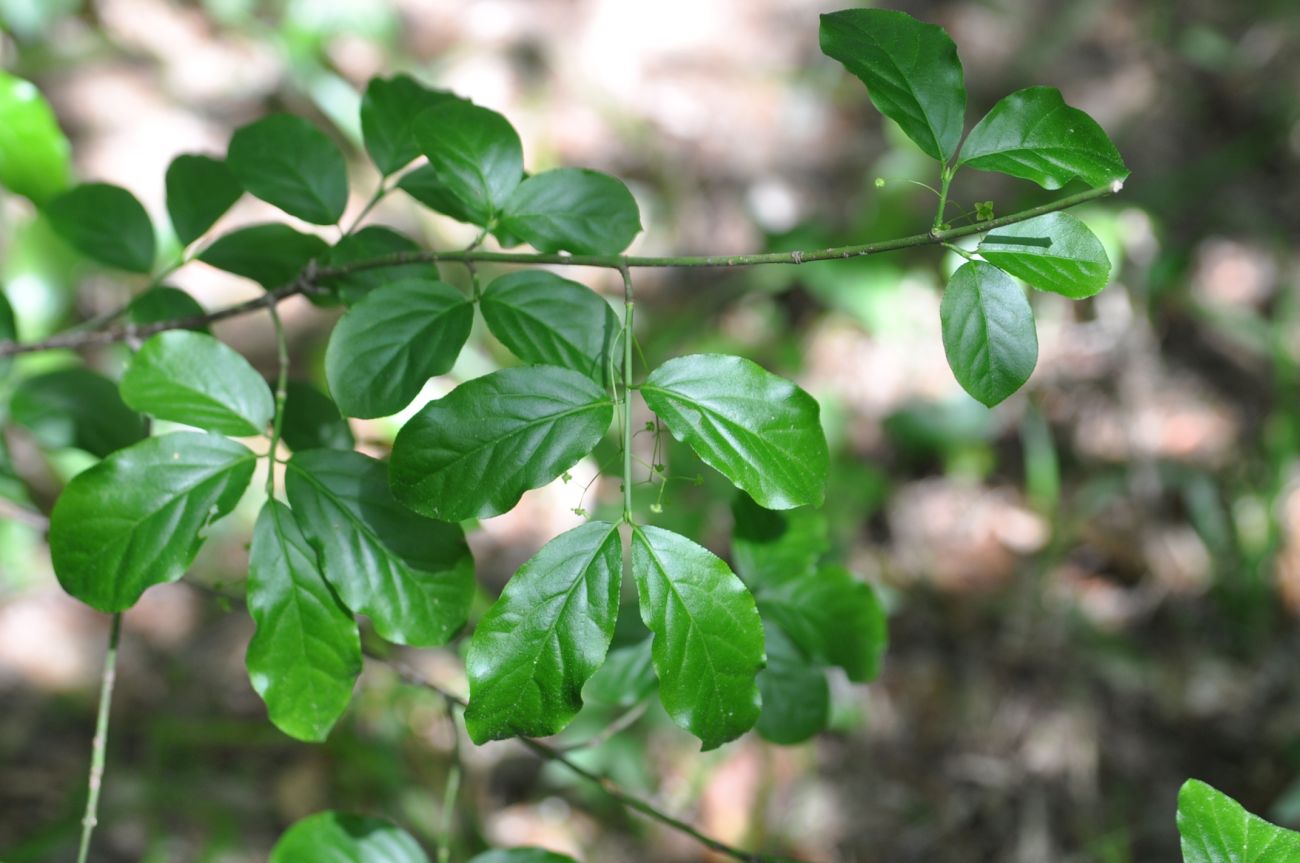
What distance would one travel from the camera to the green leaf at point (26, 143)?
133 cm

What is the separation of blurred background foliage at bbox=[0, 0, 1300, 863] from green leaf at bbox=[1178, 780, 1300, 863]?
2.78 feet

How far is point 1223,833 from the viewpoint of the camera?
33.1 inches

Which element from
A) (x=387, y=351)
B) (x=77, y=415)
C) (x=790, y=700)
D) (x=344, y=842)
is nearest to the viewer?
(x=387, y=351)

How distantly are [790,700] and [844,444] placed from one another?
1635 mm

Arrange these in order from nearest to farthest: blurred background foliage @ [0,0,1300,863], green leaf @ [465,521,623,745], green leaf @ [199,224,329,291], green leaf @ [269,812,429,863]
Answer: green leaf @ [465,521,623,745] < green leaf @ [269,812,429,863] < green leaf @ [199,224,329,291] < blurred background foliage @ [0,0,1300,863]

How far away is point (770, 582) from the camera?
3.97ft

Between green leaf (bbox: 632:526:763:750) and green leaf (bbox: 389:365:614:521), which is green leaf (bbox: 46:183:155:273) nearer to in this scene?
green leaf (bbox: 389:365:614:521)

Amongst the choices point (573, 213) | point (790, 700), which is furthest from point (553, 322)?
point (790, 700)

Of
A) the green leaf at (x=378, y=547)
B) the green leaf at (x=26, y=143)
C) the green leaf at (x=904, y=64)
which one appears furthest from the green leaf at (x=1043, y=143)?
the green leaf at (x=26, y=143)

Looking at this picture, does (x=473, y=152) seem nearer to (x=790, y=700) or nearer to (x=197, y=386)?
(x=197, y=386)

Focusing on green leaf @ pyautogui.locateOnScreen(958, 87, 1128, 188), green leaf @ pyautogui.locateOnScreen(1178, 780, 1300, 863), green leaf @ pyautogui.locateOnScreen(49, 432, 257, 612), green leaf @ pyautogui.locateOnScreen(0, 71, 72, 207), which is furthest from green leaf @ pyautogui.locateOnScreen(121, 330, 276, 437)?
green leaf @ pyautogui.locateOnScreen(1178, 780, 1300, 863)

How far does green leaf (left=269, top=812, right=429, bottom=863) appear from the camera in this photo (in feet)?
3.44

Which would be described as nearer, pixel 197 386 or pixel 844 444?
pixel 197 386

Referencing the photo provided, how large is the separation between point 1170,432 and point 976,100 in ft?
4.36
